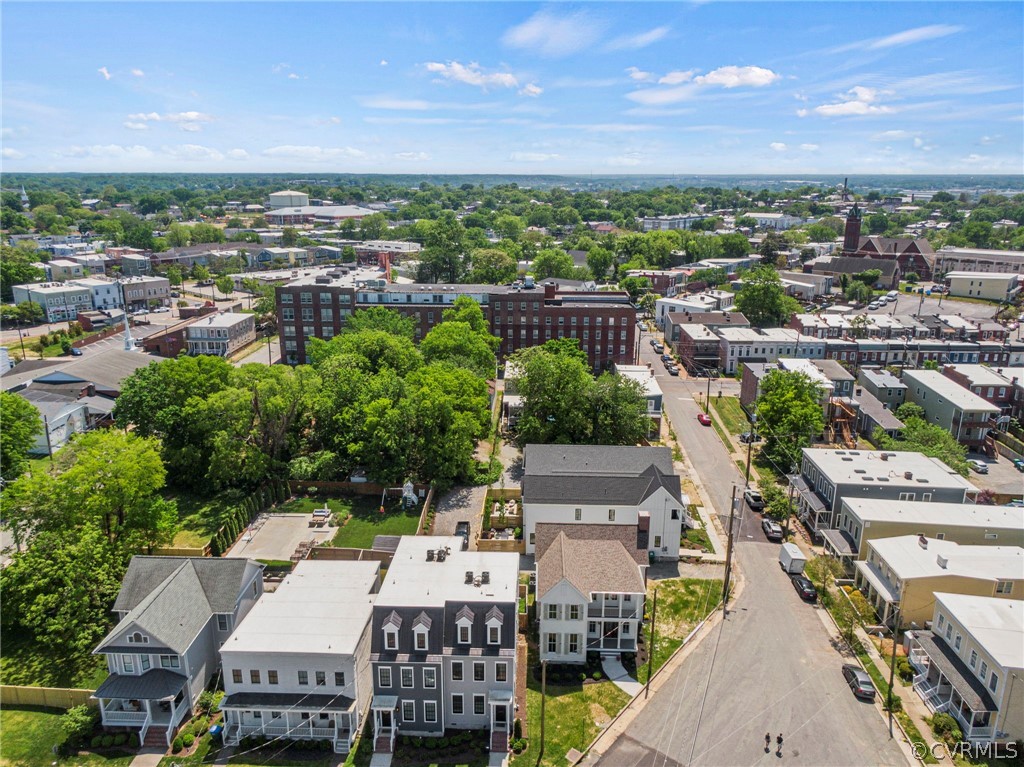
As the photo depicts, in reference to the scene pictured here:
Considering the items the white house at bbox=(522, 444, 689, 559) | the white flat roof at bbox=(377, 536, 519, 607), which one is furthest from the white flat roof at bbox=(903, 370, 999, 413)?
the white flat roof at bbox=(377, 536, 519, 607)

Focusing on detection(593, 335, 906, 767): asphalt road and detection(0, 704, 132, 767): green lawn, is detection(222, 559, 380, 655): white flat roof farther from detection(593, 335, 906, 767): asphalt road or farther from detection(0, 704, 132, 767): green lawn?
detection(593, 335, 906, 767): asphalt road

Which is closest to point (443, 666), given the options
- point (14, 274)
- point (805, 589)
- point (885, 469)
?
point (805, 589)

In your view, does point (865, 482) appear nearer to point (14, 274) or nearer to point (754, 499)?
point (754, 499)

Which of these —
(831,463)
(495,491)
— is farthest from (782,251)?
(495,491)

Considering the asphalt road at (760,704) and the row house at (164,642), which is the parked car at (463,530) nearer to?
the row house at (164,642)

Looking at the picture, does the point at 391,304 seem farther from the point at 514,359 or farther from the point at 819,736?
the point at 819,736

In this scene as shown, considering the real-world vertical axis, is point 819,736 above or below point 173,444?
below

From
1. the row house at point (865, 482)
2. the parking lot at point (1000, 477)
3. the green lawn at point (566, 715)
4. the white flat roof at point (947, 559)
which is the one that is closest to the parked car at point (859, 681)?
the white flat roof at point (947, 559)
